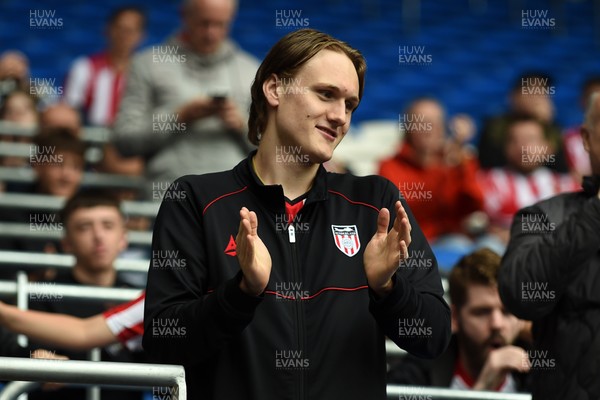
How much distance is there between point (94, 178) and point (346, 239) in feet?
12.6

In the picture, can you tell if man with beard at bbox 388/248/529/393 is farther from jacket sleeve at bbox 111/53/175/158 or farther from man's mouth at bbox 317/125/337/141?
jacket sleeve at bbox 111/53/175/158

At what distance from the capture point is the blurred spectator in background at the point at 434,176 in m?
6.05

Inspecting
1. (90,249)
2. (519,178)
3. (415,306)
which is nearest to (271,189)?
(415,306)

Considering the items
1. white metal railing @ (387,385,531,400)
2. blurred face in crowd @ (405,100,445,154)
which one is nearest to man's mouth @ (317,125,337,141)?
white metal railing @ (387,385,531,400)

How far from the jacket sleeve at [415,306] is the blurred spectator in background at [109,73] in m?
4.87

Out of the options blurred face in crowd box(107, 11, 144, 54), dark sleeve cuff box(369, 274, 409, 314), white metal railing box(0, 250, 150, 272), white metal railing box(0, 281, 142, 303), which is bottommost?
white metal railing box(0, 281, 142, 303)

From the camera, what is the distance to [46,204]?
5.17m

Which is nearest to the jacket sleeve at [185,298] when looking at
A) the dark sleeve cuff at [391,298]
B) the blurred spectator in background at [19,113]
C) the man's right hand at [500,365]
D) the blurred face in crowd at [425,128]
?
the dark sleeve cuff at [391,298]

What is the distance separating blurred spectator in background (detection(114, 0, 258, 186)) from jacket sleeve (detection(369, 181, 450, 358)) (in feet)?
8.15

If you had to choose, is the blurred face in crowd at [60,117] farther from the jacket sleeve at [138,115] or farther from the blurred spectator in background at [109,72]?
the jacket sleeve at [138,115]

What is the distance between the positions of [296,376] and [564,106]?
8.21 m

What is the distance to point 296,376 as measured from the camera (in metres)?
2.21

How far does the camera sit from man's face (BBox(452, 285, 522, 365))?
361 centimetres

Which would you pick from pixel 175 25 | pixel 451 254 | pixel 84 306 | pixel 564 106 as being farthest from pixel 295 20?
pixel 84 306
